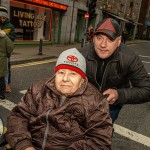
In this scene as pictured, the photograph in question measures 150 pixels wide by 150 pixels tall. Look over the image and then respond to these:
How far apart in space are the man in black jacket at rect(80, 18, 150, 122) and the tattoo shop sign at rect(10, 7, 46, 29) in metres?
12.7

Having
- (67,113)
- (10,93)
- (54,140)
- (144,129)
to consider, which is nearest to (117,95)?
(67,113)

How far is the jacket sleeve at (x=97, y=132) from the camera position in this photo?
7.06 feet

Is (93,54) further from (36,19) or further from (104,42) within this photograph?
(36,19)

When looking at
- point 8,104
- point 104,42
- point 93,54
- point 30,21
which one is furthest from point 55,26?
point 104,42

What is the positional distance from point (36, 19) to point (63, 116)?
49.2 ft

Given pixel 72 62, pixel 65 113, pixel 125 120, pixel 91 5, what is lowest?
pixel 125 120

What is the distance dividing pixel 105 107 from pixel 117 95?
16.0 inches

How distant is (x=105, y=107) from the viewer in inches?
87.4

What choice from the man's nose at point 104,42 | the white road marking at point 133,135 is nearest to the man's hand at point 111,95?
the man's nose at point 104,42

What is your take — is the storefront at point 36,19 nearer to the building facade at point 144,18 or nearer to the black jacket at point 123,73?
the black jacket at point 123,73

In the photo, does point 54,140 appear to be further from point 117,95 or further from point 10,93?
point 10,93

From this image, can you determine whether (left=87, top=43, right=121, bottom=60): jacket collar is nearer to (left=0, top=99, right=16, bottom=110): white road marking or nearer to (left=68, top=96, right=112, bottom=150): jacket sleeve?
(left=68, top=96, right=112, bottom=150): jacket sleeve

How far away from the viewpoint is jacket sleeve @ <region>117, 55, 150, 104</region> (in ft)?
8.73

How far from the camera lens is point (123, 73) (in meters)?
2.73
